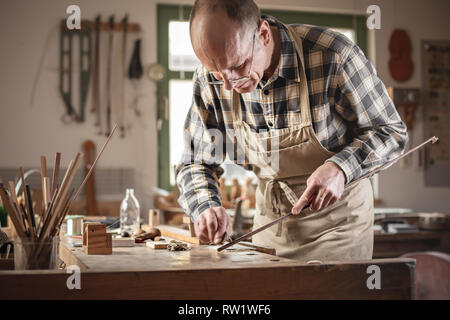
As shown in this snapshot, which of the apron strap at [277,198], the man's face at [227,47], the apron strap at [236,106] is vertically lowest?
the apron strap at [277,198]

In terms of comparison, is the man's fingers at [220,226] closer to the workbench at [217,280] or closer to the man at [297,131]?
the man at [297,131]

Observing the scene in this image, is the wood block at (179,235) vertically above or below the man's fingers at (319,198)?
below

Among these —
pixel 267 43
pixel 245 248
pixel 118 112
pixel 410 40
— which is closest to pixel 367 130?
Answer: pixel 267 43

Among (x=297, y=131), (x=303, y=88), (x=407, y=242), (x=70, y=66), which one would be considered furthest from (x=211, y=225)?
(x=70, y=66)

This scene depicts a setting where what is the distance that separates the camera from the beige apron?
1.97 metres

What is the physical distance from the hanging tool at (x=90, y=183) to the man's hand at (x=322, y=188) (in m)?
3.45

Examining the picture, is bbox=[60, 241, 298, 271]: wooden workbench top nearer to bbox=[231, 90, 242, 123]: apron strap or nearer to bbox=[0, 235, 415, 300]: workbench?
bbox=[0, 235, 415, 300]: workbench

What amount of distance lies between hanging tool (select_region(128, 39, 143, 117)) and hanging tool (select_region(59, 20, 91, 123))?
1.23 ft

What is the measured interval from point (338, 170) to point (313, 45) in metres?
0.49

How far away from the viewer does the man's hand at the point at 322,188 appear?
168 centimetres

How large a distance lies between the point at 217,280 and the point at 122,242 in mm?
684

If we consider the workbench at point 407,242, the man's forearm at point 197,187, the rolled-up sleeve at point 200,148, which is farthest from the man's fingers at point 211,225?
the workbench at point 407,242
